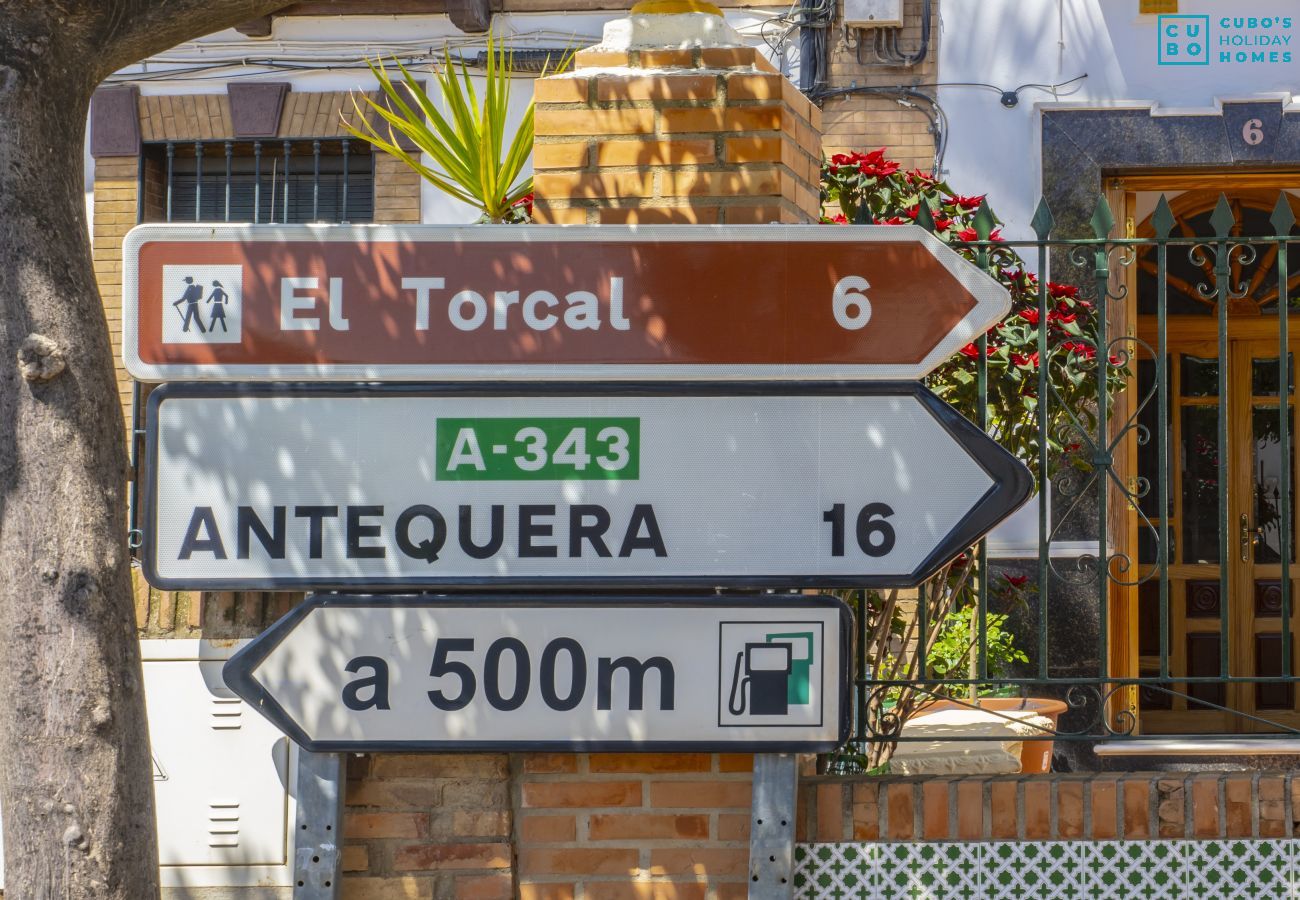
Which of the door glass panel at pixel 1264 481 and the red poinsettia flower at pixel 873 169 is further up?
the red poinsettia flower at pixel 873 169

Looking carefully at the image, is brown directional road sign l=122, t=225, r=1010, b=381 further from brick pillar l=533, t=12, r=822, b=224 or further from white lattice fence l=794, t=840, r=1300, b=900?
white lattice fence l=794, t=840, r=1300, b=900

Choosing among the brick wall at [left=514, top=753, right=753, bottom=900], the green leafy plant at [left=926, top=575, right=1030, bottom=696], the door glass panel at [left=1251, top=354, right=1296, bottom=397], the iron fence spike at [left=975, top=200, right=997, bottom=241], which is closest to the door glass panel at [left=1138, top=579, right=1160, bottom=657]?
the door glass panel at [left=1251, top=354, right=1296, bottom=397]

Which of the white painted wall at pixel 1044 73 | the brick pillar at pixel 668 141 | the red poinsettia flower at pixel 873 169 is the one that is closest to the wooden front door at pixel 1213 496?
the white painted wall at pixel 1044 73

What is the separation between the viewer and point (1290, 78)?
7.72 m

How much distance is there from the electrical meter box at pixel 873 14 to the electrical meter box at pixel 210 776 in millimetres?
5376

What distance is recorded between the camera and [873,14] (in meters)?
7.79

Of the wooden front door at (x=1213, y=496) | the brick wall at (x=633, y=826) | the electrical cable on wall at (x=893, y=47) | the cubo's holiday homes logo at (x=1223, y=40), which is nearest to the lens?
the brick wall at (x=633, y=826)

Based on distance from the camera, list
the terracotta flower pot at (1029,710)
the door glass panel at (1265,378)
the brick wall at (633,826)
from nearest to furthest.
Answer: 1. the brick wall at (633,826)
2. the terracotta flower pot at (1029,710)
3. the door glass panel at (1265,378)

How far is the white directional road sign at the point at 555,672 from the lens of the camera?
3432mm

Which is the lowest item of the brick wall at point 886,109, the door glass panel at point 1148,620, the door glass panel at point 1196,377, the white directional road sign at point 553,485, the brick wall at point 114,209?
the door glass panel at point 1148,620

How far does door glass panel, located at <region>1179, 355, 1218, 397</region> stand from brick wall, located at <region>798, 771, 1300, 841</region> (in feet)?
18.9

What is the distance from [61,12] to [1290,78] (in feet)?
21.6

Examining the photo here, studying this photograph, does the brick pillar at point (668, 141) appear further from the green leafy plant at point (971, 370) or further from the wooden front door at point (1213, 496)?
the wooden front door at point (1213, 496)

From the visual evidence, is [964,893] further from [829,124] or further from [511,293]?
[829,124]
